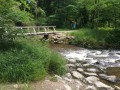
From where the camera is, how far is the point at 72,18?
1202 inches

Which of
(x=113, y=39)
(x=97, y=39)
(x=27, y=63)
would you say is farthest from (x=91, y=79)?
(x=113, y=39)

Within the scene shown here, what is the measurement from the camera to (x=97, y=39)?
786 inches

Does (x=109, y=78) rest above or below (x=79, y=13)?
below

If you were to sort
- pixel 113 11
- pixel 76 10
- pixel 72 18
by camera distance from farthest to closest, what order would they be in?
1. pixel 72 18
2. pixel 76 10
3. pixel 113 11

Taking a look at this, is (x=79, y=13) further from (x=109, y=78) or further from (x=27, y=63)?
(x=27, y=63)

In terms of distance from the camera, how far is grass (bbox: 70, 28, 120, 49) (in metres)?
19.3

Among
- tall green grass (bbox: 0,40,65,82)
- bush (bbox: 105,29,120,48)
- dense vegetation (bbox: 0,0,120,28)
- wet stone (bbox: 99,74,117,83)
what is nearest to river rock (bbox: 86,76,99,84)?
wet stone (bbox: 99,74,117,83)

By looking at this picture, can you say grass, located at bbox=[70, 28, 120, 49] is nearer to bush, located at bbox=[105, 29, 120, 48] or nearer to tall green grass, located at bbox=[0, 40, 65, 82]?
bush, located at bbox=[105, 29, 120, 48]

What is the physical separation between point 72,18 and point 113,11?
906 centimetres

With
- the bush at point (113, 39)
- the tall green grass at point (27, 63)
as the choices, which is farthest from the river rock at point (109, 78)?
the bush at point (113, 39)

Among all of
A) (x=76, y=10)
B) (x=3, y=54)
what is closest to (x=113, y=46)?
(x=76, y=10)

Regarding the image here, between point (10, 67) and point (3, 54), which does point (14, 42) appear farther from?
point (10, 67)

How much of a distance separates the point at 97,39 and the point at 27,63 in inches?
527

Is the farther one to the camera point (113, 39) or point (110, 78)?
point (113, 39)
